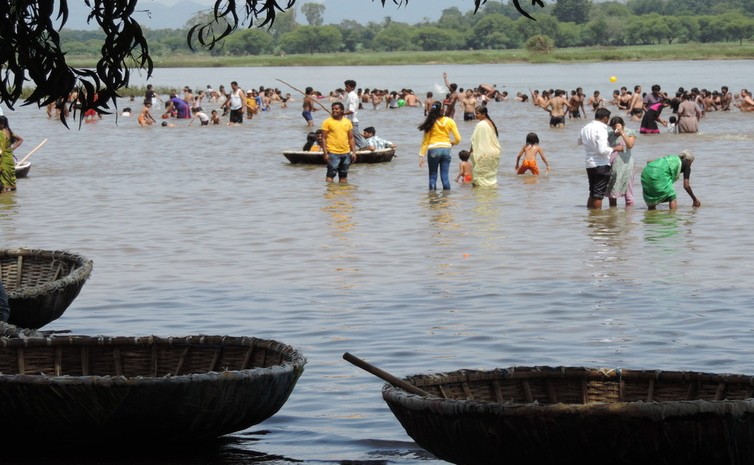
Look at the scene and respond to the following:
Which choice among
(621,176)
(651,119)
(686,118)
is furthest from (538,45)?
(621,176)

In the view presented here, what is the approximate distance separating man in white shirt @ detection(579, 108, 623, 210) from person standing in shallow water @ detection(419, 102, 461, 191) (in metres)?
2.34

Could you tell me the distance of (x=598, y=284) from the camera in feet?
46.1

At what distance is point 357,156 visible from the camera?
28000 millimetres

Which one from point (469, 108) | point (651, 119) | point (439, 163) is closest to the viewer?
point (439, 163)

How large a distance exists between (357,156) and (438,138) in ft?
20.9

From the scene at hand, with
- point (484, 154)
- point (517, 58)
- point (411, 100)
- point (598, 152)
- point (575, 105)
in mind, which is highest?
point (598, 152)

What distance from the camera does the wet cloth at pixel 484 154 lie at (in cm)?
2273

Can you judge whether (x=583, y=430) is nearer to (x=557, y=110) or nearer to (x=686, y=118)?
(x=686, y=118)

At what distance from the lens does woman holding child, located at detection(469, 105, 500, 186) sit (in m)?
22.7

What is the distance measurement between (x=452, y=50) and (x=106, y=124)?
15328cm

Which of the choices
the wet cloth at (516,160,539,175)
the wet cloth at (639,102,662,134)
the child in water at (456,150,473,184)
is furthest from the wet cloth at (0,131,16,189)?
the wet cloth at (639,102,662,134)

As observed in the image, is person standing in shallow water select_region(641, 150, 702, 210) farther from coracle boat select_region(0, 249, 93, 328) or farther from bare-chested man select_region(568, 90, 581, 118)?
bare-chested man select_region(568, 90, 581, 118)

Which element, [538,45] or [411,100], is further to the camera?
[538,45]

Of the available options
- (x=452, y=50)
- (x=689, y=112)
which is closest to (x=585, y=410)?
(x=689, y=112)
